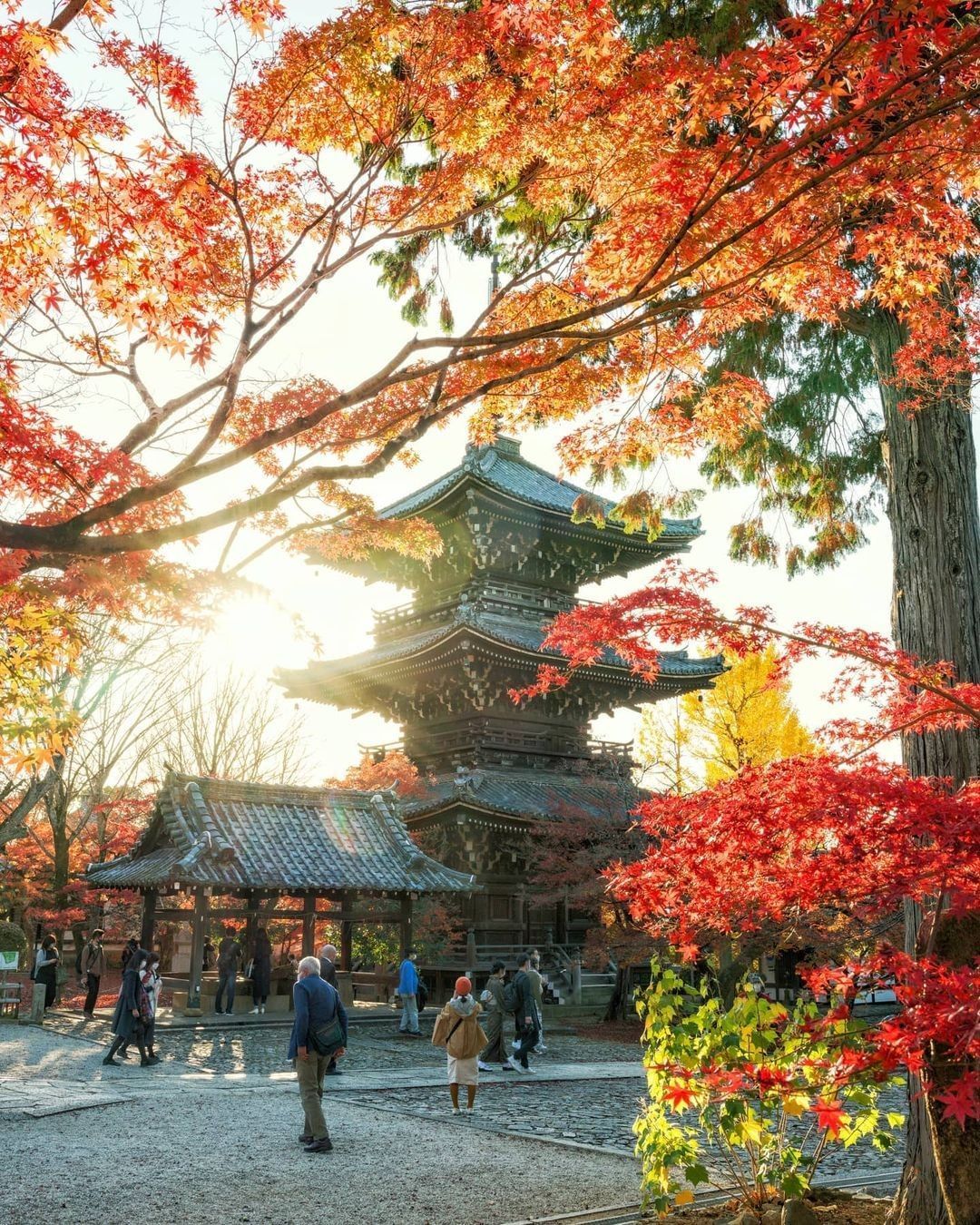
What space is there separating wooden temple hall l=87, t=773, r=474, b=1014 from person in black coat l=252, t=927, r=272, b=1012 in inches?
8.9

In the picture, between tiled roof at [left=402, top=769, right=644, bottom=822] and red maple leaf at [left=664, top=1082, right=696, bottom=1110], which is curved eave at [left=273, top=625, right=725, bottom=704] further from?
red maple leaf at [left=664, top=1082, right=696, bottom=1110]

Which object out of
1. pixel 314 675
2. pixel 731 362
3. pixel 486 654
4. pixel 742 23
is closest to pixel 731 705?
pixel 486 654

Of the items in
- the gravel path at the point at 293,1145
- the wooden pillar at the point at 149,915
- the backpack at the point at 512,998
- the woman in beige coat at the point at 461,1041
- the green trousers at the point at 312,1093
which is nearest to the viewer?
the gravel path at the point at 293,1145

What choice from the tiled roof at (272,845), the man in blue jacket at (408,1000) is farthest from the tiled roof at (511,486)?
the man in blue jacket at (408,1000)

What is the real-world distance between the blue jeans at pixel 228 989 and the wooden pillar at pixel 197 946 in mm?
465

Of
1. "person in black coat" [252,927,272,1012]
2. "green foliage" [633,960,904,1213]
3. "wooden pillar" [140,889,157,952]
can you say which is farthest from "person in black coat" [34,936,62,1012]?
"green foliage" [633,960,904,1213]

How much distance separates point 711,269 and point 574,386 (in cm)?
147

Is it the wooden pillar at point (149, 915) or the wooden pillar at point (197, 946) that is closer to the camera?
the wooden pillar at point (197, 946)

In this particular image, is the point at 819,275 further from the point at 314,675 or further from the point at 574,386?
the point at 314,675

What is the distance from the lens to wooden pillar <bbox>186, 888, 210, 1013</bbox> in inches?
712

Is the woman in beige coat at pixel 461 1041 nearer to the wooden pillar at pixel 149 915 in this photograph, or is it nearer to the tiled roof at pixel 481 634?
the wooden pillar at pixel 149 915

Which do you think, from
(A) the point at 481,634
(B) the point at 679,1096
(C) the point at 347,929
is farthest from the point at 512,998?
(A) the point at 481,634

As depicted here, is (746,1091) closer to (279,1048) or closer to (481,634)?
(279,1048)

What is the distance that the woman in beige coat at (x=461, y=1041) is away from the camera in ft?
34.8
